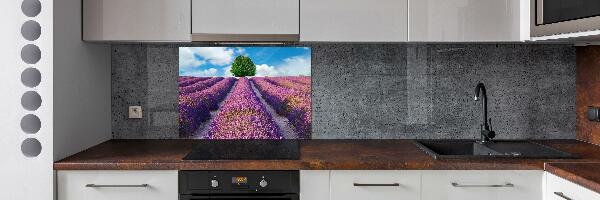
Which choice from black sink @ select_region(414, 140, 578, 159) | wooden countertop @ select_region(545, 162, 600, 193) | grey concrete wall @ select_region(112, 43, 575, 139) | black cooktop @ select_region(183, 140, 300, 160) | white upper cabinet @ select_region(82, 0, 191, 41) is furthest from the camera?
grey concrete wall @ select_region(112, 43, 575, 139)

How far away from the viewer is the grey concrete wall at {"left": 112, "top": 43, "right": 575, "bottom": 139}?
309 centimetres

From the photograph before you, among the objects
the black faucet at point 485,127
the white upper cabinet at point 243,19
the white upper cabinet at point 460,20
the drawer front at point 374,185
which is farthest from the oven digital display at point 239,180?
the black faucet at point 485,127

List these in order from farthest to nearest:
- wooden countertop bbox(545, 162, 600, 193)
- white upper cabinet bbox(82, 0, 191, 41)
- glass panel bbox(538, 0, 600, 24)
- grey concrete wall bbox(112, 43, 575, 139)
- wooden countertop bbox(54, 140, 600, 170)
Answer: grey concrete wall bbox(112, 43, 575, 139) → white upper cabinet bbox(82, 0, 191, 41) → wooden countertop bbox(54, 140, 600, 170) → glass panel bbox(538, 0, 600, 24) → wooden countertop bbox(545, 162, 600, 193)

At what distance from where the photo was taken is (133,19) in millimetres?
2666

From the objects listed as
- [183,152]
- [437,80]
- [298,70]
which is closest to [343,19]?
[298,70]

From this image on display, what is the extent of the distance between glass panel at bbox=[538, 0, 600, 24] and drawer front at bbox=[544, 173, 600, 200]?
630 millimetres

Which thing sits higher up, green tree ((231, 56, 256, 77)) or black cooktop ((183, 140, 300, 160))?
green tree ((231, 56, 256, 77))

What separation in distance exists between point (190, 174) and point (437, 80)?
1437 millimetres
